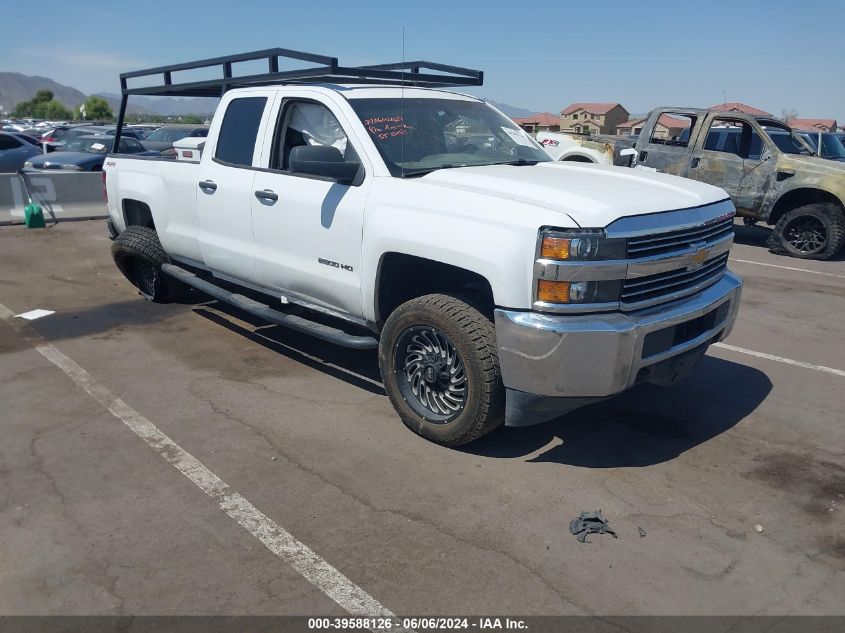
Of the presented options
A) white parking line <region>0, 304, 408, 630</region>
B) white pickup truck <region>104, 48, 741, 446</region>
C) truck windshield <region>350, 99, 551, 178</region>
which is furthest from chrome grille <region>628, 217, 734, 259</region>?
white parking line <region>0, 304, 408, 630</region>

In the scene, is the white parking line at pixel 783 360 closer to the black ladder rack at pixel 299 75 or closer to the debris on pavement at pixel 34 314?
the black ladder rack at pixel 299 75

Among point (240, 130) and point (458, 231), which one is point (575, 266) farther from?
point (240, 130)

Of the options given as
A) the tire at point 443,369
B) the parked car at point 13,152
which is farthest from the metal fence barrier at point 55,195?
the tire at point 443,369

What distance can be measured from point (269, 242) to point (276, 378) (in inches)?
40.5

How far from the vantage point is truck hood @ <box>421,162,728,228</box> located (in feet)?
11.9

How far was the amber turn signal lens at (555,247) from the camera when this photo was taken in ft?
11.4

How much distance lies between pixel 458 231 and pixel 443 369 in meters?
0.85

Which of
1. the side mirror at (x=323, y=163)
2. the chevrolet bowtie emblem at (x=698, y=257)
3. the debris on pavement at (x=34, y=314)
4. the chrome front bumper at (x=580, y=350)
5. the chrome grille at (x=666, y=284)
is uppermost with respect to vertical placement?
the side mirror at (x=323, y=163)

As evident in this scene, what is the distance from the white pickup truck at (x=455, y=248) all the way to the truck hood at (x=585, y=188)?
2cm

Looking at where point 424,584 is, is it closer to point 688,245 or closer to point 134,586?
point 134,586

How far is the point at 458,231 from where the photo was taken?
3818mm

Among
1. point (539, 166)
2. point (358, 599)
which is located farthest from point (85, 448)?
point (539, 166)

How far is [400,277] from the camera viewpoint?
4.45 m

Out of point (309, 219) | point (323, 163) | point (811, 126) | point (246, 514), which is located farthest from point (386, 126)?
point (811, 126)
